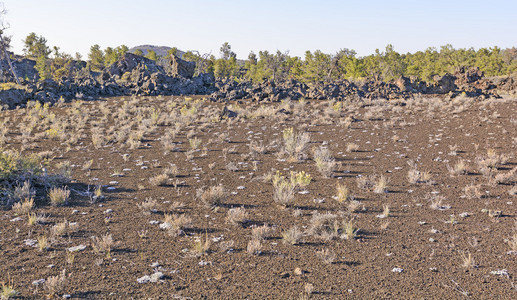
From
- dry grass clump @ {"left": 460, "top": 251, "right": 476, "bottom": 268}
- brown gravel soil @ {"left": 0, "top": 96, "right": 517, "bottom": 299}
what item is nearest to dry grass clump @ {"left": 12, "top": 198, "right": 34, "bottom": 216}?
brown gravel soil @ {"left": 0, "top": 96, "right": 517, "bottom": 299}

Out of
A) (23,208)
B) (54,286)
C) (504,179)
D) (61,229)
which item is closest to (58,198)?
(23,208)

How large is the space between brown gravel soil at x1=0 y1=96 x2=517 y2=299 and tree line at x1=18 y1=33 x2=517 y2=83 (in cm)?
3769

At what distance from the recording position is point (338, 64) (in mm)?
56906

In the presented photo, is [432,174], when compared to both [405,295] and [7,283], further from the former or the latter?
[7,283]

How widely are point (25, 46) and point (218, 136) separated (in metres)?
85.1

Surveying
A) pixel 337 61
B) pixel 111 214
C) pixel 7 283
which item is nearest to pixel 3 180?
pixel 111 214

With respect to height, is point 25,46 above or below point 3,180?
above

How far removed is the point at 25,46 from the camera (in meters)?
78.1

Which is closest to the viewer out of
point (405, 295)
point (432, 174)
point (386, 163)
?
point (405, 295)

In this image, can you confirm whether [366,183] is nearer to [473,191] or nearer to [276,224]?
[473,191]

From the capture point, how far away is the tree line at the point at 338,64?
5688 cm

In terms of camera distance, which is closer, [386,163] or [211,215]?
[211,215]

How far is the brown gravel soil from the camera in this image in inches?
192

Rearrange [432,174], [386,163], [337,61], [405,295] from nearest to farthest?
[405,295] → [432,174] → [386,163] → [337,61]
